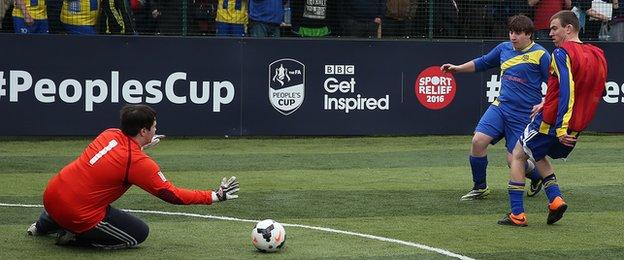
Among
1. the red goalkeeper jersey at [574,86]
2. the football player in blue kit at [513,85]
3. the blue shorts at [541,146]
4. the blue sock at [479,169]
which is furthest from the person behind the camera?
the blue sock at [479,169]

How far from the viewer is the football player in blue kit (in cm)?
1210

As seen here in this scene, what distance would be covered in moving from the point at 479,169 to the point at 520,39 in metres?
1.53

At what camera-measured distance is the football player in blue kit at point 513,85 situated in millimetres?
12102

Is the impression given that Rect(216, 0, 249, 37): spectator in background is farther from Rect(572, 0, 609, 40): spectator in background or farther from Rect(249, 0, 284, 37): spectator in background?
Rect(572, 0, 609, 40): spectator in background

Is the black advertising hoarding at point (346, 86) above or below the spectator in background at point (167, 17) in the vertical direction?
below

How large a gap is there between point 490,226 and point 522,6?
29.7 feet

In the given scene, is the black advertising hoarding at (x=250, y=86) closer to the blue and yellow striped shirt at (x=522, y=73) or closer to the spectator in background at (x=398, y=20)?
the spectator in background at (x=398, y=20)

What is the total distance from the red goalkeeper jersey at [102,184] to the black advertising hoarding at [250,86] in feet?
29.9

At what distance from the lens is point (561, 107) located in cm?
1039

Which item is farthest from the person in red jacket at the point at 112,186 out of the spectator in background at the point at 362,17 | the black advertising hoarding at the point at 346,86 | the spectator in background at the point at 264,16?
the spectator in background at the point at 362,17

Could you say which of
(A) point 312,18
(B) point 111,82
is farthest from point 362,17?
(B) point 111,82

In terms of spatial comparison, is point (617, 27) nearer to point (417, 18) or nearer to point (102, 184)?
point (417, 18)

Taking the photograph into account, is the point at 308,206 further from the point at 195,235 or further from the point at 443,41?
the point at 443,41

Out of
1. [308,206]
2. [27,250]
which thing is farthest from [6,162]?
[27,250]
